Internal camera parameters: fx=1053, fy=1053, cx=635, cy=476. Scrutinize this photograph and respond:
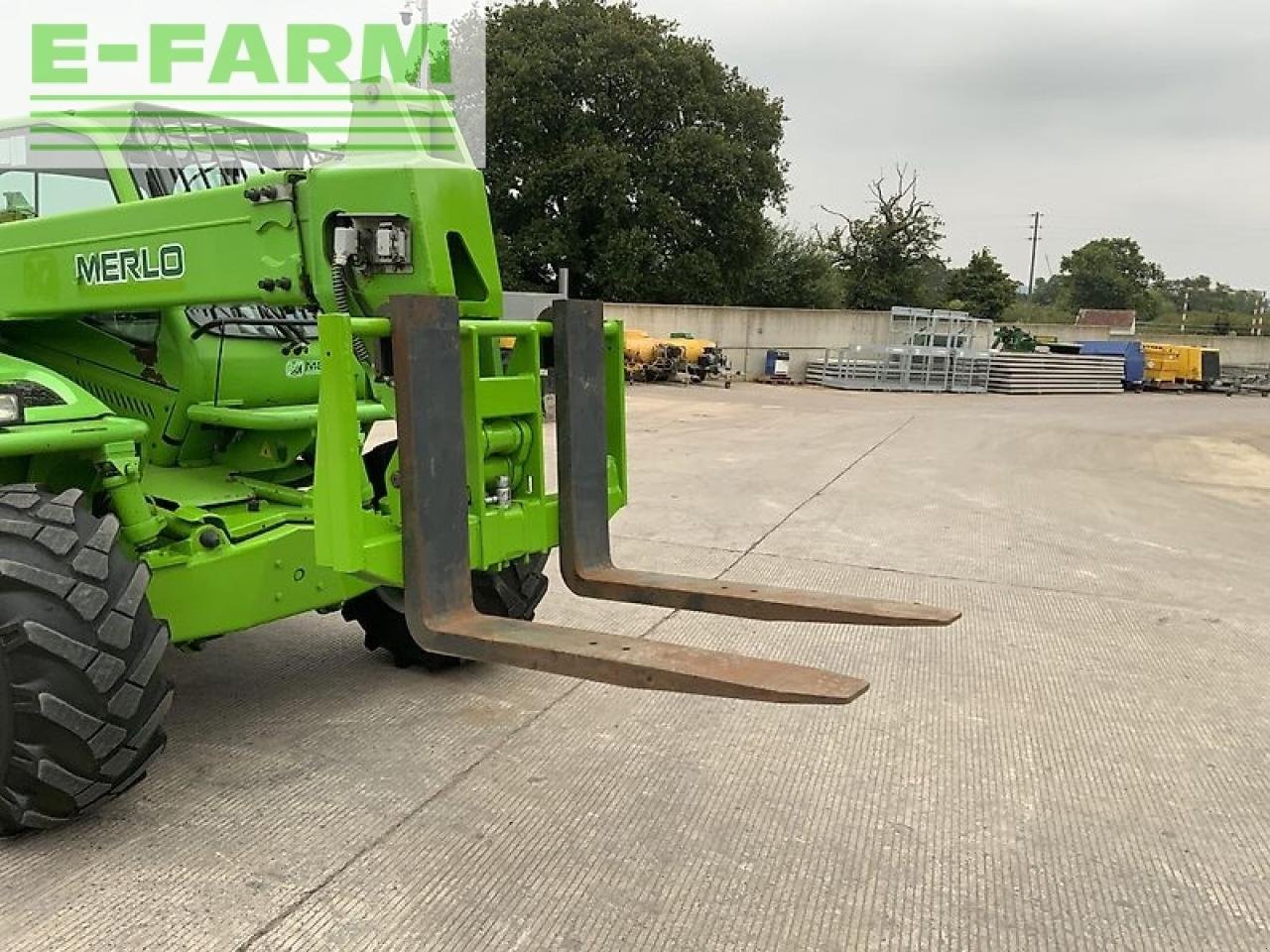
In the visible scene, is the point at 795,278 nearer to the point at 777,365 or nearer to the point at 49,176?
the point at 777,365

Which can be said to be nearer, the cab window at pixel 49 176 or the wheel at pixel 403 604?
the cab window at pixel 49 176

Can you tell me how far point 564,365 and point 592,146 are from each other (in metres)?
29.8

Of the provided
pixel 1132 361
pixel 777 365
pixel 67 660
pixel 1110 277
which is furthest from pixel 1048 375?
pixel 1110 277

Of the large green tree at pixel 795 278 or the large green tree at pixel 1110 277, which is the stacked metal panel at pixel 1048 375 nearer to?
the large green tree at pixel 795 278

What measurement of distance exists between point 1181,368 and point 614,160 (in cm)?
1826

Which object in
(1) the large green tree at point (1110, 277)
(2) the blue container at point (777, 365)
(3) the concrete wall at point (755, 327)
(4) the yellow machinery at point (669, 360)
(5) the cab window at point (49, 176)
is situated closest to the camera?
(5) the cab window at point (49, 176)

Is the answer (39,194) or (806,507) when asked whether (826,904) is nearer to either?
(39,194)

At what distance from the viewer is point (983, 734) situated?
416cm

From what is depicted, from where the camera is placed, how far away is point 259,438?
4246mm

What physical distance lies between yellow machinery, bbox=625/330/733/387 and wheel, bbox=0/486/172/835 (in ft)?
69.6

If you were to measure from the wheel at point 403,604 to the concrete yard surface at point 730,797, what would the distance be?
0.11 m

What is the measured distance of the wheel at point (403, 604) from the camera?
4.23m

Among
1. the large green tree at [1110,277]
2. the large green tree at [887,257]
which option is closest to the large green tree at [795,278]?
the large green tree at [887,257]

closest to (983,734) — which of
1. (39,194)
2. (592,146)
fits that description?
(39,194)
